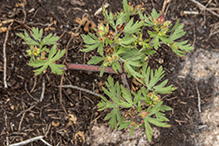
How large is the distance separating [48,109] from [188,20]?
2294 millimetres

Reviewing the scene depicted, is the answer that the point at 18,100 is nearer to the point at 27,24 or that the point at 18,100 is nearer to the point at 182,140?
the point at 27,24

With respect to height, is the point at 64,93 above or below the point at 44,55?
below

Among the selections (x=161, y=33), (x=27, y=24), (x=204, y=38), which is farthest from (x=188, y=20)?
(x=27, y=24)

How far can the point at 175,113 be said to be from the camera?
8.32 ft

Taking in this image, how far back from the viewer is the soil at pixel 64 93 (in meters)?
2.32

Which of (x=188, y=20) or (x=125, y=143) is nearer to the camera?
(x=125, y=143)

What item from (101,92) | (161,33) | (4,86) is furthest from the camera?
(101,92)

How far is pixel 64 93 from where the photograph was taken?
7.79 feet

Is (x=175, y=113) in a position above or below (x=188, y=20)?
below

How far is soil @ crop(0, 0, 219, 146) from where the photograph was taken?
2.32 metres

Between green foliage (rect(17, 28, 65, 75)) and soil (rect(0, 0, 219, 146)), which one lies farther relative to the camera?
soil (rect(0, 0, 219, 146))

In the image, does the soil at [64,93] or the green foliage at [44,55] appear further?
the soil at [64,93]

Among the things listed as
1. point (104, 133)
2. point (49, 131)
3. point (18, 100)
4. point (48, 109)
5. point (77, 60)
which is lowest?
point (104, 133)

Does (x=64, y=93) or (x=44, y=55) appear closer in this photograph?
(x=44, y=55)
